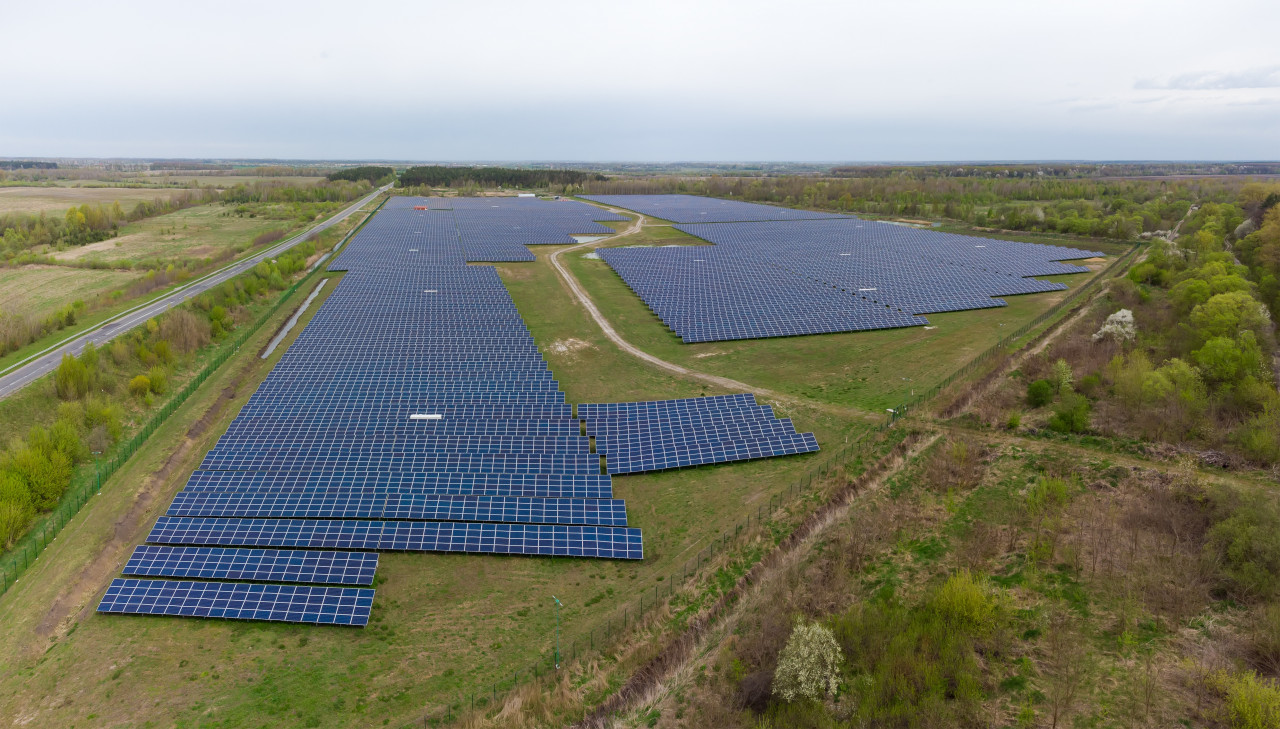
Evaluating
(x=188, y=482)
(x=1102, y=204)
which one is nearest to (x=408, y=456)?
(x=188, y=482)

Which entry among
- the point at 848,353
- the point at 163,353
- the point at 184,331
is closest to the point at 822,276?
the point at 848,353

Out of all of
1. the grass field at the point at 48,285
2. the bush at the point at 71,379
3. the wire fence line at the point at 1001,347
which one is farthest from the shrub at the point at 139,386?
the wire fence line at the point at 1001,347

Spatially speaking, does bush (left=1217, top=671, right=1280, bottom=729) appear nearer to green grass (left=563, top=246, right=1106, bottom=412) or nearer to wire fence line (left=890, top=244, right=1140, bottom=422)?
wire fence line (left=890, top=244, right=1140, bottom=422)

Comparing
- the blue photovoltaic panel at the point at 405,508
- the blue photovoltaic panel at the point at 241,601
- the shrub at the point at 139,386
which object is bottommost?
the blue photovoltaic panel at the point at 241,601

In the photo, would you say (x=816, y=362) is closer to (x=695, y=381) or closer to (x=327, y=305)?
(x=695, y=381)

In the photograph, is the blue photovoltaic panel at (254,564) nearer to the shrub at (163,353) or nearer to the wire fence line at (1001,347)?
the shrub at (163,353)

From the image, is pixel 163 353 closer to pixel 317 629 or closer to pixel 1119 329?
pixel 317 629

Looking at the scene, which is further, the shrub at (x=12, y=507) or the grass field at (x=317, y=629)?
the shrub at (x=12, y=507)
